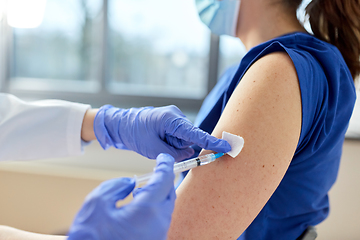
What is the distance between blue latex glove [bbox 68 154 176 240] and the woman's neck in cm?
67

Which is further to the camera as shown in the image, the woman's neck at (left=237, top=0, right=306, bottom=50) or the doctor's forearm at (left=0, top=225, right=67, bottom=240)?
the woman's neck at (left=237, top=0, right=306, bottom=50)

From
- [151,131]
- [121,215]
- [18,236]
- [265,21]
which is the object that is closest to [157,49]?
[265,21]

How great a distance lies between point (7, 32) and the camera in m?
2.45

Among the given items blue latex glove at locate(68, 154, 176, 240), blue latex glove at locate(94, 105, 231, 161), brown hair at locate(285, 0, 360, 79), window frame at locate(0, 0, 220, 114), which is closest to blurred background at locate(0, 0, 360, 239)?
window frame at locate(0, 0, 220, 114)

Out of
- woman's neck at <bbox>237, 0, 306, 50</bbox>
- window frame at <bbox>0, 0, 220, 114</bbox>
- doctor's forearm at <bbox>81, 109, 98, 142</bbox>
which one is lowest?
window frame at <bbox>0, 0, 220, 114</bbox>

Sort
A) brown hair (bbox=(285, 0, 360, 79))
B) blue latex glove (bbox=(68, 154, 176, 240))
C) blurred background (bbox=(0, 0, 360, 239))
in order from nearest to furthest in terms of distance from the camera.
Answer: blue latex glove (bbox=(68, 154, 176, 240)) < brown hair (bbox=(285, 0, 360, 79)) < blurred background (bbox=(0, 0, 360, 239))

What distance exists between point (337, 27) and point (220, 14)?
1.33ft

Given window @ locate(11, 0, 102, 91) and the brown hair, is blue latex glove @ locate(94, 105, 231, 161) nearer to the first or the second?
the brown hair

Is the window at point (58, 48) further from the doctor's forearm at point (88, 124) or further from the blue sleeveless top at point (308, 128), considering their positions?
the blue sleeveless top at point (308, 128)

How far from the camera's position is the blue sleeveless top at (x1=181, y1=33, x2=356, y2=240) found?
2.11 ft

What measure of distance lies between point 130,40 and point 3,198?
161 centimetres

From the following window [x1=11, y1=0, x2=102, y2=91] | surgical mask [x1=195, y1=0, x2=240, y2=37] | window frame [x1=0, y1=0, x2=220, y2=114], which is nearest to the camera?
surgical mask [x1=195, y1=0, x2=240, y2=37]

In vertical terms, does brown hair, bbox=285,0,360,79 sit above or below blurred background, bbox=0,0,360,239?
above

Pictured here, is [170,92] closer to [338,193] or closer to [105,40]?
[105,40]
